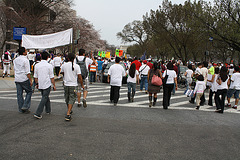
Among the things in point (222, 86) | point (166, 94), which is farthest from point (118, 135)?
point (222, 86)

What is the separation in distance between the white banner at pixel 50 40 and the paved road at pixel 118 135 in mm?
3824

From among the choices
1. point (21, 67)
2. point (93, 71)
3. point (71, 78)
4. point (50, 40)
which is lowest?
point (71, 78)

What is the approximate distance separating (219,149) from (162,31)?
→ 35.9 meters

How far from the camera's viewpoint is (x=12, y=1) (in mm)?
35656

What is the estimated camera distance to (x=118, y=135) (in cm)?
516

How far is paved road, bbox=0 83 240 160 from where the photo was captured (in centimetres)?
417

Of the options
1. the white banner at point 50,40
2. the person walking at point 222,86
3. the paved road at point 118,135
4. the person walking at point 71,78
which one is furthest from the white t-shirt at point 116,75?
the person walking at point 222,86

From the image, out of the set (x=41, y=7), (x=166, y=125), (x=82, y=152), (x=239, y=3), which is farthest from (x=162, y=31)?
(x=82, y=152)

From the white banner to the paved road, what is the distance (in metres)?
3.82

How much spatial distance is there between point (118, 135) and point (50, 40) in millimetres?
→ 7233

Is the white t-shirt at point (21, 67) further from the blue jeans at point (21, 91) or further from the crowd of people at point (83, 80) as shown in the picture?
the blue jeans at point (21, 91)

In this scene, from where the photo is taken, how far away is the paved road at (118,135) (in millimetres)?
4168

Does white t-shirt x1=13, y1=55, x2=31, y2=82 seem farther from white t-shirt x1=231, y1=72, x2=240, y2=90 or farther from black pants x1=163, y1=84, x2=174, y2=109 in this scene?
white t-shirt x1=231, y1=72, x2=240, y2=90

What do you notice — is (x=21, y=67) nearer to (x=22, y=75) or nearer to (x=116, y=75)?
(x=22, y=75)
